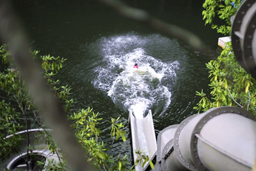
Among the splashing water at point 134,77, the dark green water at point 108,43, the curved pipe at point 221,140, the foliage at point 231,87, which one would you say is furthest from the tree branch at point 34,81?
the splashing water at point 134,77

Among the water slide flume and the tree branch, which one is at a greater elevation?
the tree branch

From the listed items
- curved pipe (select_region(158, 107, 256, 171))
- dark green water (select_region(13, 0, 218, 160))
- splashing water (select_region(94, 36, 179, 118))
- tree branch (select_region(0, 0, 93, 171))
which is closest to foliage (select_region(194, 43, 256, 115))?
curved pipe (select_region(158, 107, 256, 171))

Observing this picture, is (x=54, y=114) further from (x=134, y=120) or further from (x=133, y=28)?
(x=133, y=28)

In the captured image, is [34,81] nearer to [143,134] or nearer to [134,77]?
[143,134]

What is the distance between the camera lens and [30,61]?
2.96 feet

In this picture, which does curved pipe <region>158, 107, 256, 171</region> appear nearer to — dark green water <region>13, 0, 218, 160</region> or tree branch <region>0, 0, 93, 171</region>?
tree branch <region>0, 0, 93, 171</region>

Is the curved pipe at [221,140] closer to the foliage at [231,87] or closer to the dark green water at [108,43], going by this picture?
the foliage at [231,87]

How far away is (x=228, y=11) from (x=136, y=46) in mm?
10044

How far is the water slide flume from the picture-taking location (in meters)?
7.97

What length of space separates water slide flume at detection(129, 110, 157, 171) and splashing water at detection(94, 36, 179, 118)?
49cm

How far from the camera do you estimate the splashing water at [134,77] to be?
10.6 metres

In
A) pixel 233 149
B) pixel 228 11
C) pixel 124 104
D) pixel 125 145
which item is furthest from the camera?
pixel 124 104

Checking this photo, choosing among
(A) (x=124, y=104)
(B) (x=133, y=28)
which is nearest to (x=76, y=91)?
(A) (x=124, y=104)

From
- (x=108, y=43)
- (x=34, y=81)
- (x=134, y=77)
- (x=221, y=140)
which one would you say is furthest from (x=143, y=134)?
(x=34, y=81)
